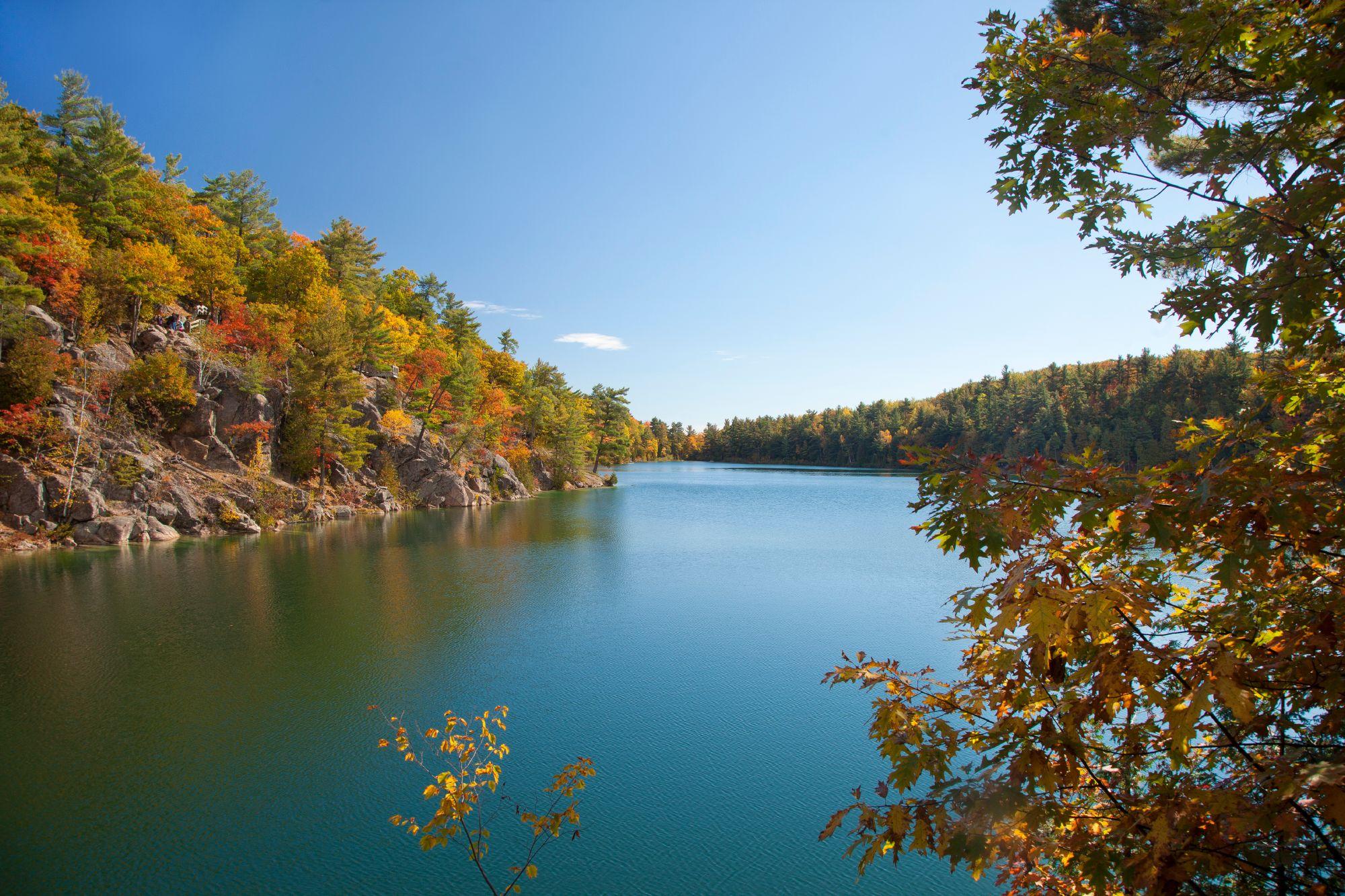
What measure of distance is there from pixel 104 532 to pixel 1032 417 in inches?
2962

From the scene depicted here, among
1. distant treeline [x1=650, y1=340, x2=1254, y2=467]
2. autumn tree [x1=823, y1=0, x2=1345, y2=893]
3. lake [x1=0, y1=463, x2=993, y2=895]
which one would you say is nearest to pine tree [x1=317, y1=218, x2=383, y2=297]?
lake [x1=0, y1=463, x2=993, y2=895]

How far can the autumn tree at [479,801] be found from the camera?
154 inches

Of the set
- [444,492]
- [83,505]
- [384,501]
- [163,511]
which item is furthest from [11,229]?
[444,492]

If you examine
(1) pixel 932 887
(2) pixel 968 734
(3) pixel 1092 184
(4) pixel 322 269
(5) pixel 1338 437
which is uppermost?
(4) pixel 322 269

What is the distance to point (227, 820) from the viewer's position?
20.6 feet

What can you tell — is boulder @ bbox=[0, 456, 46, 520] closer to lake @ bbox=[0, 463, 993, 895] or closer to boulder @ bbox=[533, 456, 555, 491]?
lake @ bbox=[0, 463, 993, 895]

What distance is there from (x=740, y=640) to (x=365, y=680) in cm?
683

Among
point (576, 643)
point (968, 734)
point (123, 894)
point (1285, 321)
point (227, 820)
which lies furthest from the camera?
point (576, 643)

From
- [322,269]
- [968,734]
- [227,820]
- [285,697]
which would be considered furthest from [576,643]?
[322,269]

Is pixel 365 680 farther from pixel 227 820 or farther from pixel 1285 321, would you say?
pixel 1285 321

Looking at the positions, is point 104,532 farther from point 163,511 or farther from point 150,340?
point 150,340

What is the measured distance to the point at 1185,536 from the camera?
6.70 ft

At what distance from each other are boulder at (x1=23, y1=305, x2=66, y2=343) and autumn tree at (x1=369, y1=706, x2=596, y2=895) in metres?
22.9

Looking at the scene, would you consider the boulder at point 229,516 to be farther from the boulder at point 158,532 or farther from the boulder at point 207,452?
the boulder at point 207,452
